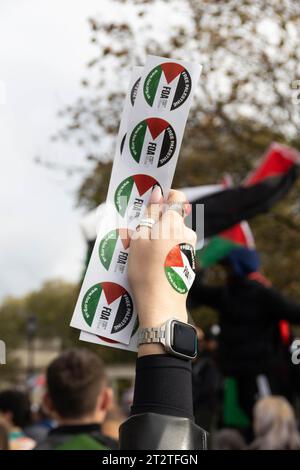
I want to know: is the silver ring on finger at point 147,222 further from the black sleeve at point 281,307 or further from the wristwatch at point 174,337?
the black sleeve at point 281,307

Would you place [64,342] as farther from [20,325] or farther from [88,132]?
[88,132]

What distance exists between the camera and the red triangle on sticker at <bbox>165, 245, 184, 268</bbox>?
155 cm

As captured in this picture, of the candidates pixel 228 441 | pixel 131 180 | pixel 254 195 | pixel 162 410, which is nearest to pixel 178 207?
pixel 131 180

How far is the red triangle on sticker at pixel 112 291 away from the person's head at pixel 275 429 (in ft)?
10.3

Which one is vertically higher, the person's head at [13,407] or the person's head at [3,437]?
the person's head at [13,407]

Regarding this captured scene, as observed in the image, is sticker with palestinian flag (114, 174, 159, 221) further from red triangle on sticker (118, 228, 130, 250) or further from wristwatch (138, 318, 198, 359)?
wristwatch (138, 318, 198, 359)

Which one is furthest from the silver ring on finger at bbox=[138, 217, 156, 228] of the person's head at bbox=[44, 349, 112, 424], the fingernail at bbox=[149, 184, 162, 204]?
the person's head at bbox=[44, 349, 112, 424]

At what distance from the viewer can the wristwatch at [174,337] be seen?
4.89 ft

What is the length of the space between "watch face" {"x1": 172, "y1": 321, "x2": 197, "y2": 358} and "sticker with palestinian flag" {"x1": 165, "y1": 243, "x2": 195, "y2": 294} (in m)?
0.08

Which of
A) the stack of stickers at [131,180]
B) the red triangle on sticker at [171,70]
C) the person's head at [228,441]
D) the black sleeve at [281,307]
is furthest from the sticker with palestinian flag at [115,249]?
the black sleeve at [281,307]

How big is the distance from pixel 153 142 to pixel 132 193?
134 millimetres

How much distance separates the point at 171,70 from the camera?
187cm

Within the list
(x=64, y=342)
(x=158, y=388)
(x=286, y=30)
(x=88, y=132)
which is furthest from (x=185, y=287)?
(x=64, y=342)
